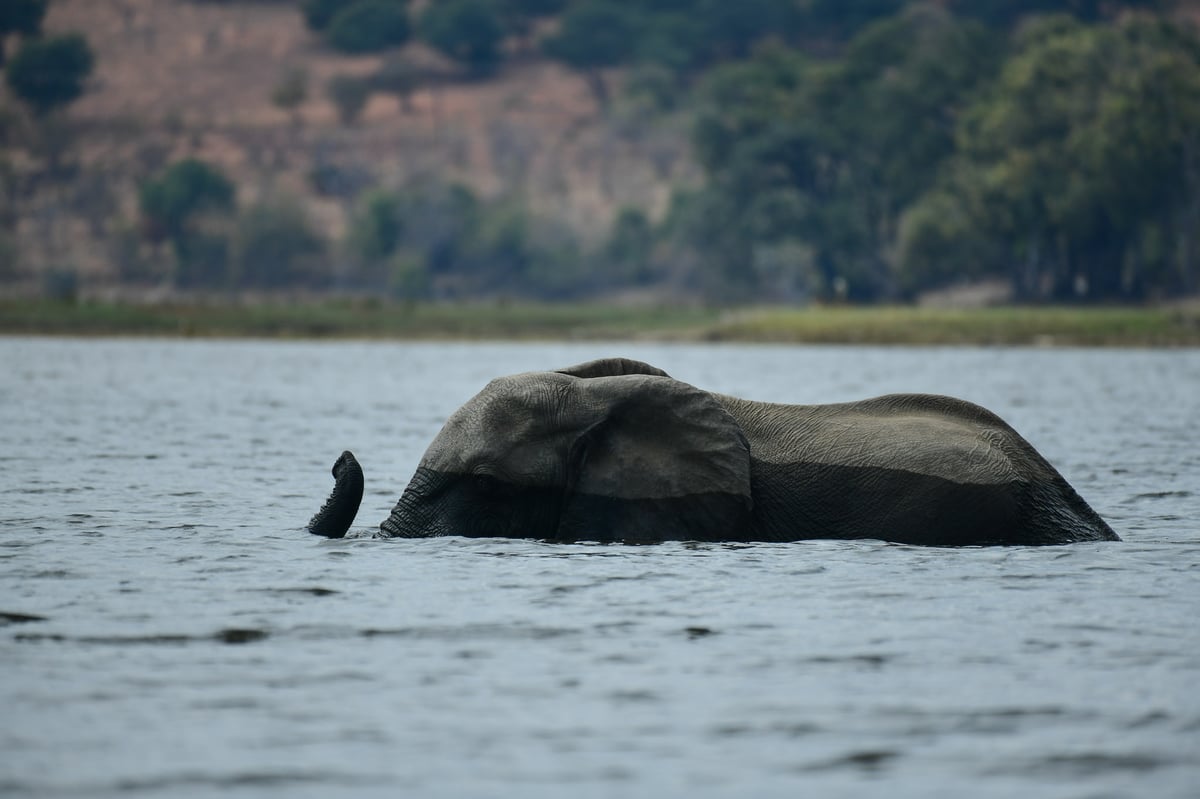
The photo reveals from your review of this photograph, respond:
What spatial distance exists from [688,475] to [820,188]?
363 ft

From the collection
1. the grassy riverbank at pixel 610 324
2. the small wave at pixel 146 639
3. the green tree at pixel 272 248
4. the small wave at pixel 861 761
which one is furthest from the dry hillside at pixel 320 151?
the small wave at pixel 861 761

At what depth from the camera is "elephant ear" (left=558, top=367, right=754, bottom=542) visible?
43.2 ft

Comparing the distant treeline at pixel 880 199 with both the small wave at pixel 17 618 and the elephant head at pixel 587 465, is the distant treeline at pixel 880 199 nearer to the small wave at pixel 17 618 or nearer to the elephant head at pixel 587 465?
the elephant head at pixel 587 465

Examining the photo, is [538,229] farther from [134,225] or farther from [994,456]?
[994,456]

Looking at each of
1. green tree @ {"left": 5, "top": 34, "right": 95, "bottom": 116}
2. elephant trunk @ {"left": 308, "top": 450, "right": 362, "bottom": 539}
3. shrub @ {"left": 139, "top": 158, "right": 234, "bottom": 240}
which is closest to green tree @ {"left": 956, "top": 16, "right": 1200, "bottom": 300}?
shrub @ {"left": 139, "top": 158, "right": 234, "bottom": 240}

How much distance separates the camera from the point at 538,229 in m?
156

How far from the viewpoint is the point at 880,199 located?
11962 centimetres

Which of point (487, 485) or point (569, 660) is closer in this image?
point (569, 660)

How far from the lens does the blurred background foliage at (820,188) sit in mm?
99500

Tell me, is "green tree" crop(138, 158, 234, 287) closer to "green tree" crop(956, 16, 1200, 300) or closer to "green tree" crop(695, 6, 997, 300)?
"green tree" crop(695, 6, 997, 300)

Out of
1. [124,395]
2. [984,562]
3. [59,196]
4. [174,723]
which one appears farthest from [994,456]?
[59,196]

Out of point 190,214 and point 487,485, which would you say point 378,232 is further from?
point 487,485

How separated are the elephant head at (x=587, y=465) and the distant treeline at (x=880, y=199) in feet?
283

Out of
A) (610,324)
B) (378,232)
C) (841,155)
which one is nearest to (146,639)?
(610,324)
